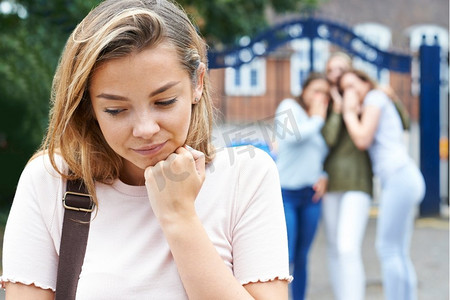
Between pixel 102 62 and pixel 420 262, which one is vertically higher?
pixel 102 62

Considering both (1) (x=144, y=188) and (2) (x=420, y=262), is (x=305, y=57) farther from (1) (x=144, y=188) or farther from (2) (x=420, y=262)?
(1) (x=144, y=188)

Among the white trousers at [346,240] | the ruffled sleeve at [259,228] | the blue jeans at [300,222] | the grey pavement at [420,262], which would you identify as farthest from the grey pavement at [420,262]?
the ruffled sleeve at [259,228]

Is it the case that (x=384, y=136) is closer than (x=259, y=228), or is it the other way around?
(x=259, y=228)

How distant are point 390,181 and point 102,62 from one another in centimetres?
338

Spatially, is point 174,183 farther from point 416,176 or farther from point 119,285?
point 416,176

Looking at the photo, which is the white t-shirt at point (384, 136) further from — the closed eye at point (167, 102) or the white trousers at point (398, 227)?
the closed eye at point (167, 102)

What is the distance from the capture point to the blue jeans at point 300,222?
4.84 meters

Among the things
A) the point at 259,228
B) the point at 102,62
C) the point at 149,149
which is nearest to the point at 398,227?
the point at 259,228

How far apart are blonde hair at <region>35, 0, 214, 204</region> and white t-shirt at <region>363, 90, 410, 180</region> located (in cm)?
314

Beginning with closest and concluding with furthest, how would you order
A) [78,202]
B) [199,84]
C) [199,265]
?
[199,265]
[78,202]
[199,84]

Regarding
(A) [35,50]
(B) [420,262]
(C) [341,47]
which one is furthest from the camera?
(A) [35,50]

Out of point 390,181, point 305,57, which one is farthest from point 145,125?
point 305,57

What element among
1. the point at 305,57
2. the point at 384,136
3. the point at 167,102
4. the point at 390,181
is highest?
the point at 305,57

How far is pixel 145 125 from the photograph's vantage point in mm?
1510
